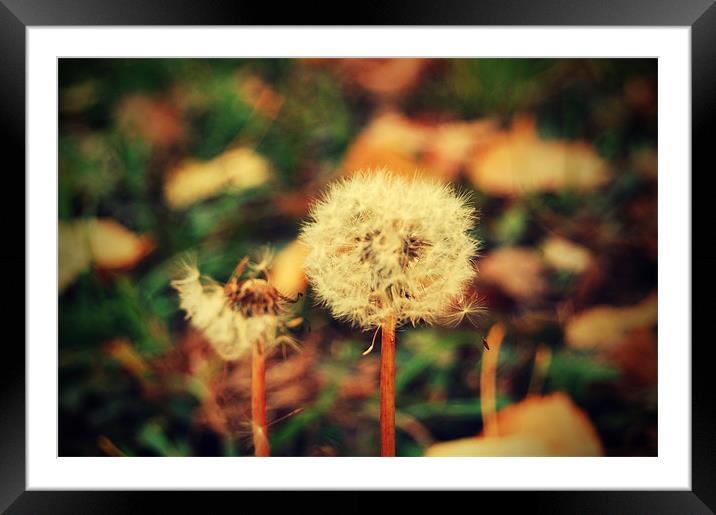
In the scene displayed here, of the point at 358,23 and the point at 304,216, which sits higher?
the point at 358,23

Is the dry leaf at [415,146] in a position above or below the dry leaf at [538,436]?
above

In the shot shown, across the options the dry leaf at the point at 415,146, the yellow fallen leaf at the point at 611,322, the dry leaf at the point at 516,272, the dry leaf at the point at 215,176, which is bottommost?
the yellow fallen leaf at the point at 611,322

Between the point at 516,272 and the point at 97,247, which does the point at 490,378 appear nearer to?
the point at 516,272

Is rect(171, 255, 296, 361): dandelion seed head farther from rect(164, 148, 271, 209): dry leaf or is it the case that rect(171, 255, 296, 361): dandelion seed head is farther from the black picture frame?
the black picture frame

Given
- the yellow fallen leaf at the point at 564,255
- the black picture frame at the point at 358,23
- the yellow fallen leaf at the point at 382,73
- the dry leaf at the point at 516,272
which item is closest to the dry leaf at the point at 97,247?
the black picture frame at the point at 358,23

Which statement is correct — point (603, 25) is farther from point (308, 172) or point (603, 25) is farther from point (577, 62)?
point (308, 172)

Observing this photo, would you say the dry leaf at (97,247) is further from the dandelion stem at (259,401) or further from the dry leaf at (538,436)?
the dry leaf at (538,436)

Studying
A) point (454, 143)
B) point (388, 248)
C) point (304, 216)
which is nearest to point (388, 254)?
point (388, 248)
